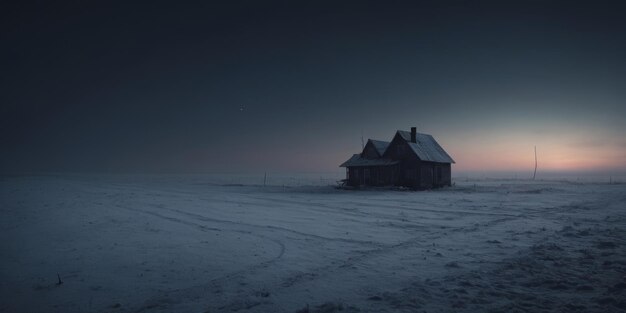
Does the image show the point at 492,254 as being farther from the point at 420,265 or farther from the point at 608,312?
the point at 608,312

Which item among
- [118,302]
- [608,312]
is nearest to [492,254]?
[608,312]

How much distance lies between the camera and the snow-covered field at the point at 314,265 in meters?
5.24

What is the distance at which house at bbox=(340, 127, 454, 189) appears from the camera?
3503 cm

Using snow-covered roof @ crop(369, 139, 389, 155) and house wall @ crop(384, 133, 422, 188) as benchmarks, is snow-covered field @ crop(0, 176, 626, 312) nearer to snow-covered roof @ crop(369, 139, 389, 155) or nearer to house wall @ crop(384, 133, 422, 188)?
house wall @ crop(384, 133, 422, 188)

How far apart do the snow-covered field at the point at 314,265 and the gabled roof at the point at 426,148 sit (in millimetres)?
22106

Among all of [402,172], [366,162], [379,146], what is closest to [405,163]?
[402,172]

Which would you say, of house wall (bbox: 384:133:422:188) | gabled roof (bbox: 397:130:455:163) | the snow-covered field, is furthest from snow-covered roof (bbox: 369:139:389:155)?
the snow-covered field

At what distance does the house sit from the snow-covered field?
70.3 feet

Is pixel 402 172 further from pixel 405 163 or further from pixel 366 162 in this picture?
pixel 366 162

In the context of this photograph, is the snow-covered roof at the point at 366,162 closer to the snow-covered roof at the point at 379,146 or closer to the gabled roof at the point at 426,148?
the snow-covered roof at the point at 379,146

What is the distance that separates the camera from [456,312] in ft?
15.5

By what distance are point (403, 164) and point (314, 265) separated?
30.5 m

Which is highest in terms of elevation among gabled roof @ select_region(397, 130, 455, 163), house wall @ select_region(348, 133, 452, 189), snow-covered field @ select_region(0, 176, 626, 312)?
gabled roof @ select_region(397, 130, 455, 163)

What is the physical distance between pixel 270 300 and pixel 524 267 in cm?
539
